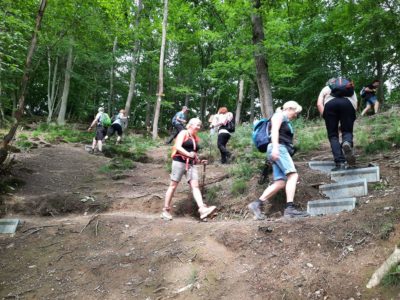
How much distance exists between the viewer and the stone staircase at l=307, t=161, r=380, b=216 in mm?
5434

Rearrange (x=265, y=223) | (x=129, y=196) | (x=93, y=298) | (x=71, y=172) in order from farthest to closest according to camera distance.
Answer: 1. (x=71, y=172)
2. (x=129, y=196)
3. (x=265, y=223)
4. (x=93, y=298)

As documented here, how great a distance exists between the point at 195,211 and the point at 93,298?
3557mm

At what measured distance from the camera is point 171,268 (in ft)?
16.0

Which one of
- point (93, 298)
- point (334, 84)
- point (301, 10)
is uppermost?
point (301, 10)

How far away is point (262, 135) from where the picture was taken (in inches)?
234

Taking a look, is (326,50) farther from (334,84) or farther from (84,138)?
(334,84)

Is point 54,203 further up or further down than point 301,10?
further down

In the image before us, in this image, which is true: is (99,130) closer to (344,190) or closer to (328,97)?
(328,97)

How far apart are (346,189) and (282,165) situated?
4.50 ft

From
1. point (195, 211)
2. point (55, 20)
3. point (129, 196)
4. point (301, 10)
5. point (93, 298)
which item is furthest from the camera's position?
point (301, 10)

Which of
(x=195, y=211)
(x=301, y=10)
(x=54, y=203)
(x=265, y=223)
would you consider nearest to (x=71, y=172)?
(x=54, y=203)

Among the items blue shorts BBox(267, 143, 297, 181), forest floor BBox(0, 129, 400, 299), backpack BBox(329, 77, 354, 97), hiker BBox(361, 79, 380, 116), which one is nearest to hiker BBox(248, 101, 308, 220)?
blue shorts BBox(267, 143, 297, 181)

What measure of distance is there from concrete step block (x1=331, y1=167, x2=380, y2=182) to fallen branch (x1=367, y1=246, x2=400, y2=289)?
2.66 metres

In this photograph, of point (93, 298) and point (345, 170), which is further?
point (345, 170)
